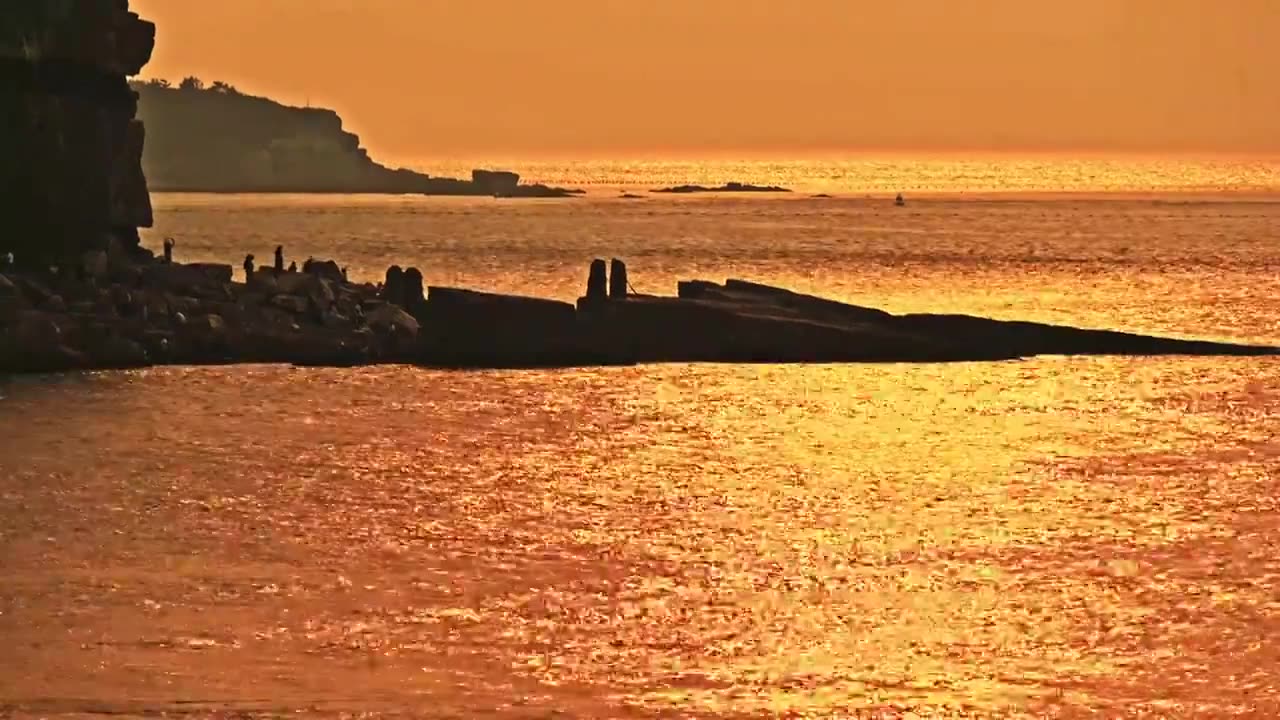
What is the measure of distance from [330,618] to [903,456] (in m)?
16.5

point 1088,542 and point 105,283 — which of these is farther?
point 105,283

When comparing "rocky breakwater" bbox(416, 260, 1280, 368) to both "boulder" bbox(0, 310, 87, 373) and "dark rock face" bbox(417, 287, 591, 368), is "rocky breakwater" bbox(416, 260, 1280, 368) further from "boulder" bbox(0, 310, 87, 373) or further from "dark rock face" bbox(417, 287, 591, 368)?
"boulder" bbox(0, 310, 87, 373)

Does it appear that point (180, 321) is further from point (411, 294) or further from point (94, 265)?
point (411, 294)

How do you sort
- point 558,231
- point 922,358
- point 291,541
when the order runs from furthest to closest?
point 558,231 → point 922,358 → point 291,541

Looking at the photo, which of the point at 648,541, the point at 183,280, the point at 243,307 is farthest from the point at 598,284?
the point at 648,541

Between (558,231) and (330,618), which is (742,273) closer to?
(558,231)

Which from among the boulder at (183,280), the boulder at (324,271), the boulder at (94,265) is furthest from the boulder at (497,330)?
the boulder at (324,271)

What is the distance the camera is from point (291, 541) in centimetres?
3216

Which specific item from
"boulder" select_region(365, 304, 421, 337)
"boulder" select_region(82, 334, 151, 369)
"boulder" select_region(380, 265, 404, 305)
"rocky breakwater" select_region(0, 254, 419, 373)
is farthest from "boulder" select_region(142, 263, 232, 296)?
"boulder" select_region(82, 334, 151, 369)

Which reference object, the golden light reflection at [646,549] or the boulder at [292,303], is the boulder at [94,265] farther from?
the golden light reflection at [646,549]

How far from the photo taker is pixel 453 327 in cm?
5541

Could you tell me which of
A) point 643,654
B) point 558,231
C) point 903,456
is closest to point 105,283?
point 903,456

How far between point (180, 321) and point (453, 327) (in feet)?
19.2

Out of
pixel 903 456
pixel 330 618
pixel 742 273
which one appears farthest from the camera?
pixel 742 273
